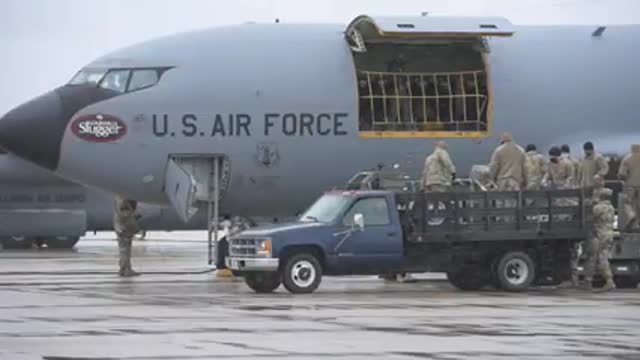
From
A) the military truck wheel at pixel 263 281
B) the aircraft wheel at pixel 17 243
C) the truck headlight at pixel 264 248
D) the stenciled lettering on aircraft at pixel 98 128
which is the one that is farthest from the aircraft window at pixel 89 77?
the aircraft wheel at pixel 17 243

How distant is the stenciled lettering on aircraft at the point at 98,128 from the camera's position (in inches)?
1074

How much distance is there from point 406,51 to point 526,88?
2.31m

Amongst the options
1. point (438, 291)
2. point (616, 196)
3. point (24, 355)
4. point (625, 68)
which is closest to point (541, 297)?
point (438, 291)

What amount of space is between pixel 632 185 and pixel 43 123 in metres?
10.3

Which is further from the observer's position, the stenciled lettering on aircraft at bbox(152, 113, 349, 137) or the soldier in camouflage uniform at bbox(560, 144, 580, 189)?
the stenciled lettering on aircraft at bbox(152, 113, 349, 137)

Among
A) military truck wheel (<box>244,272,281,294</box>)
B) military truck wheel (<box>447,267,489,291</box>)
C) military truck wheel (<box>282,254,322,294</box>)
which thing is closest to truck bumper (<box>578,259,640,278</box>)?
military truck wheel (<box>447,267,489,291</box>)

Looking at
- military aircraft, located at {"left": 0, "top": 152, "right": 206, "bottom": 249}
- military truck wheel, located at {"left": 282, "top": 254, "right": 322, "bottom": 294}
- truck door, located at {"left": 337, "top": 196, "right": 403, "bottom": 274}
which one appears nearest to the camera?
military truck wheel, located at {"left": 282, "top": 254, "right": 322, "bottom": 294}

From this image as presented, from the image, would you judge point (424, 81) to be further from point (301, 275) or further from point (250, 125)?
point (301, 275)

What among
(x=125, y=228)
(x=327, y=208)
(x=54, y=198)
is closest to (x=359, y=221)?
(x=327, y=208)

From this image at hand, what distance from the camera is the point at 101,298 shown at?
→ 73.7 feet

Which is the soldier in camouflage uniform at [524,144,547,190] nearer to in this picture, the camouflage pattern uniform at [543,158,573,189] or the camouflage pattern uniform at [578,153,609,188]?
the camouflage pattern uniform at [543,158,573,189]

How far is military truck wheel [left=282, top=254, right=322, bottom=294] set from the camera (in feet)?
78.1

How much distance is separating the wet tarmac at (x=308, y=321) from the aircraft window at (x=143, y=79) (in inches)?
138

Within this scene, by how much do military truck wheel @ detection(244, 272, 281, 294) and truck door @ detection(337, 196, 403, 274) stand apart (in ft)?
3.66
